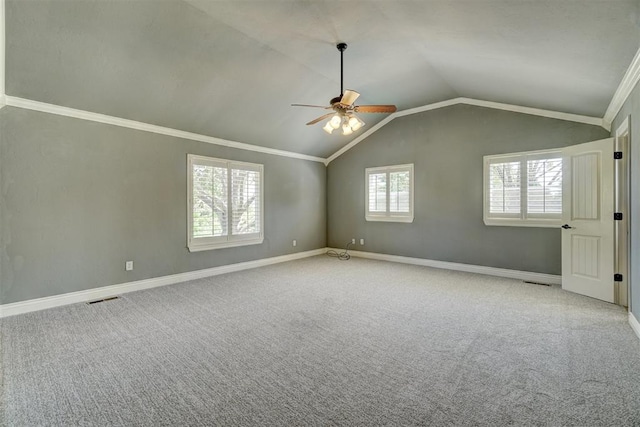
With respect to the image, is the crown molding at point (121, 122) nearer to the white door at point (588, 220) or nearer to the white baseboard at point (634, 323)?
the white door at point (588, 220)

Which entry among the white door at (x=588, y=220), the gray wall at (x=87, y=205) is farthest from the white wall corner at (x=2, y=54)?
the white door at (x=588, y=220)

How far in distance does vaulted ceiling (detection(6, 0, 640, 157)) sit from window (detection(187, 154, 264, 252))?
837mm

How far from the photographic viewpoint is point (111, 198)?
14.3 ft

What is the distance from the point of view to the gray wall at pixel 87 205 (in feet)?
11.8

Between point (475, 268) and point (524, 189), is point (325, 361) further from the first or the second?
point (524, 189)

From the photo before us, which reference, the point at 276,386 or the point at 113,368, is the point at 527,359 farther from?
the point at 113,368

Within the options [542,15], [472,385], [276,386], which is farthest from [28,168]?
[542,15]

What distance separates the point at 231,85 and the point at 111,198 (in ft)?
8.05

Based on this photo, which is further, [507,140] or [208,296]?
[507,140]

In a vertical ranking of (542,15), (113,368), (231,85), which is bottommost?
(113,368)

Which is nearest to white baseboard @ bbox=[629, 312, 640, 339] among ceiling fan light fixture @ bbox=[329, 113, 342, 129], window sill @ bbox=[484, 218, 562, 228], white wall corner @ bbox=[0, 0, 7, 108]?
window sill @ bbox=[484, 218, 562, 228]

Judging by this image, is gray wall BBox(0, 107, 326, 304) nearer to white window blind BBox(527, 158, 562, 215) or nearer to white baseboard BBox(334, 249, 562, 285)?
white baseboard BBox(334, 249, 562, 285)

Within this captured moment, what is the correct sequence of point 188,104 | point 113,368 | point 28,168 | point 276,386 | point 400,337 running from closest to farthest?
point 276,386 → point 113,368 → point 400,337 → point 28,168 → point 188,104

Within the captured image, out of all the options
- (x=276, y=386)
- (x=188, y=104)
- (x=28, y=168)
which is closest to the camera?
(x=276, y=386)
